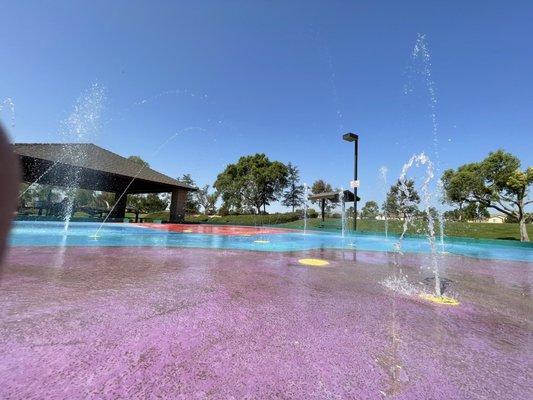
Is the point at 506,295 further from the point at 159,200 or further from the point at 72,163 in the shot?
the point at 159,200

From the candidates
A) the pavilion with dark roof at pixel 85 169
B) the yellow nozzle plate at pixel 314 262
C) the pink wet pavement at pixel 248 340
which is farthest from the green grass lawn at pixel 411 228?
the pink wet pavement at pixel 248 340

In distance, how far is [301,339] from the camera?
2506 millimetres

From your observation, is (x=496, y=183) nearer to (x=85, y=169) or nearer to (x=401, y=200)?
(x=401, y=200)

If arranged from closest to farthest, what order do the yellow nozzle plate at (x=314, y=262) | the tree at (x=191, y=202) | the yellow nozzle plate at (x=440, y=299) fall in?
the yellow nozzle plate at (x=440, y=299)
the yellow nozzle plate at (x=314, y=262)
the tree at (x=191, y=202)

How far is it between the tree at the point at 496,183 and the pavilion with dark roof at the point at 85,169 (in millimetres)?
23150

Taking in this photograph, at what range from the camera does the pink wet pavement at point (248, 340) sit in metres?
1.87

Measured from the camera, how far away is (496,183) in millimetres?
22531

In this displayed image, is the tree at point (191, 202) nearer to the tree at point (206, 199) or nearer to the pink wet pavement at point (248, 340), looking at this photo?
the tree at point (206, 199)

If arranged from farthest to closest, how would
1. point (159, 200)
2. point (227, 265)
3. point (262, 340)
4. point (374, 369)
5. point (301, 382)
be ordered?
point (159, 200) < point (227, 265) < point (262, 340) < point (374, 369) < point (301, 382)

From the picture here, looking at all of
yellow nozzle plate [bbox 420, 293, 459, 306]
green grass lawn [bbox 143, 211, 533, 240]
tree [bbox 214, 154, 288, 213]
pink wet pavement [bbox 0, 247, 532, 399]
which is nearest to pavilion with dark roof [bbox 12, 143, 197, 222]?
green grass lawn [bbox 143, 211, 533, 240]

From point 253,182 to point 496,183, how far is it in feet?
97.9

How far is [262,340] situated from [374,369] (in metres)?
0.88

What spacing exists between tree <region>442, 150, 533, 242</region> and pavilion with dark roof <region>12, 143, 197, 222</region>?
2315cm

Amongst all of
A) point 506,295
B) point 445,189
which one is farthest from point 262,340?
point 445,189
